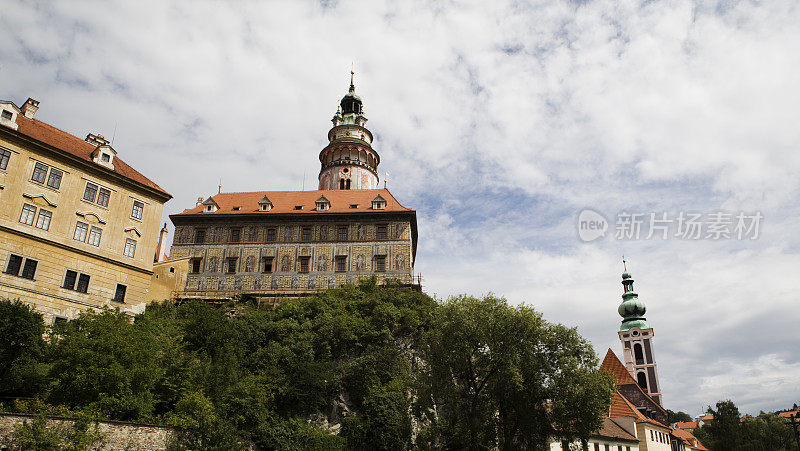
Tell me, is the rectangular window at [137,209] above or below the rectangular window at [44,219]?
above

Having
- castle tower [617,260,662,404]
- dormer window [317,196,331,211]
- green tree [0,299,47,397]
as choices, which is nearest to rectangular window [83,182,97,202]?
green tree [0,299,47,397]

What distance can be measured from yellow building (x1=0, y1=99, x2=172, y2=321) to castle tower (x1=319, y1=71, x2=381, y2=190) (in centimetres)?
2296

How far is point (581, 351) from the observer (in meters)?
25.5

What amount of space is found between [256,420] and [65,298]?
537 inches

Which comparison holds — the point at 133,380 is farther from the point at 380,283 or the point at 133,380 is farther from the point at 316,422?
the point at 380,283

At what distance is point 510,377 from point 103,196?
26360 millimetres

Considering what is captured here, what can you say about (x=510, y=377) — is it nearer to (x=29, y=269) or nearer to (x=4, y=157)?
(x=29, y=269)

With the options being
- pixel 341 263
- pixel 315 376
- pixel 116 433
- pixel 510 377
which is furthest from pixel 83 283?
pixel 510 377

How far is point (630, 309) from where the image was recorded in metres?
83.9

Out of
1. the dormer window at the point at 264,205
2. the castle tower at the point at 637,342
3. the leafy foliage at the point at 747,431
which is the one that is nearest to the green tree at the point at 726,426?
the leafy foliage at the point at 747,431

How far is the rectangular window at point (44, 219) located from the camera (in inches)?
1125

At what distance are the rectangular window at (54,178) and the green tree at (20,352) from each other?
929cm

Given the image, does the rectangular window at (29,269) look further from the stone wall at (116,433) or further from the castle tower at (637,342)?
the castle tower at (637,342)

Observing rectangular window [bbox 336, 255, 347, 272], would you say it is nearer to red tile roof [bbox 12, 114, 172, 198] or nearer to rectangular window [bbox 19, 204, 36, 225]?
red tile roof [bbox 12, 114, 172, 198]
